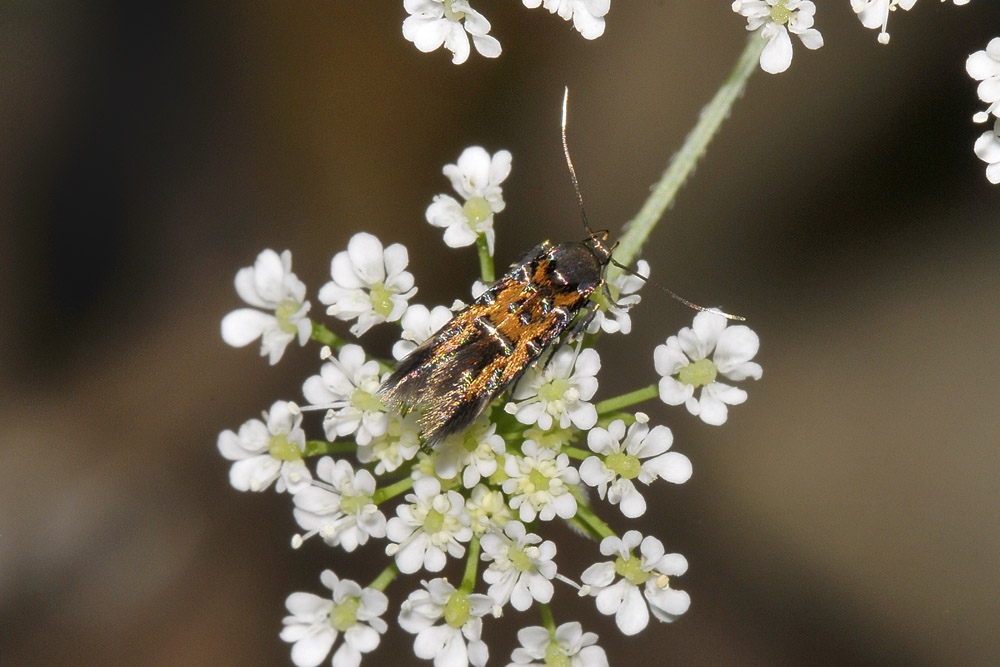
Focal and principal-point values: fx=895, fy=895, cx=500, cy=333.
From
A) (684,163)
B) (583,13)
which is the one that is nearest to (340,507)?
(684,163)

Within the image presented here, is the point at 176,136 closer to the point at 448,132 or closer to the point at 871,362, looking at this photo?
the point at 448,132

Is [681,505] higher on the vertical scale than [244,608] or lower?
higher

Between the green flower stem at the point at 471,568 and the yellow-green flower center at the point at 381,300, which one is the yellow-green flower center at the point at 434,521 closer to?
the green flower stem at the point at 471,568

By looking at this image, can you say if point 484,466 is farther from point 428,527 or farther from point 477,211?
point 477,211

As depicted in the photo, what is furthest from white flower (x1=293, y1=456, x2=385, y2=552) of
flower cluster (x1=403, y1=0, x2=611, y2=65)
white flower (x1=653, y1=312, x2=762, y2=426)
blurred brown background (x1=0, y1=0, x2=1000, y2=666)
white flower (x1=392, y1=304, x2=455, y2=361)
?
blurred brown background (x1=0, y1=0, x2=1000, y2=666)

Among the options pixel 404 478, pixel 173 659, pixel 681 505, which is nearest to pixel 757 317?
pixel 681 505
